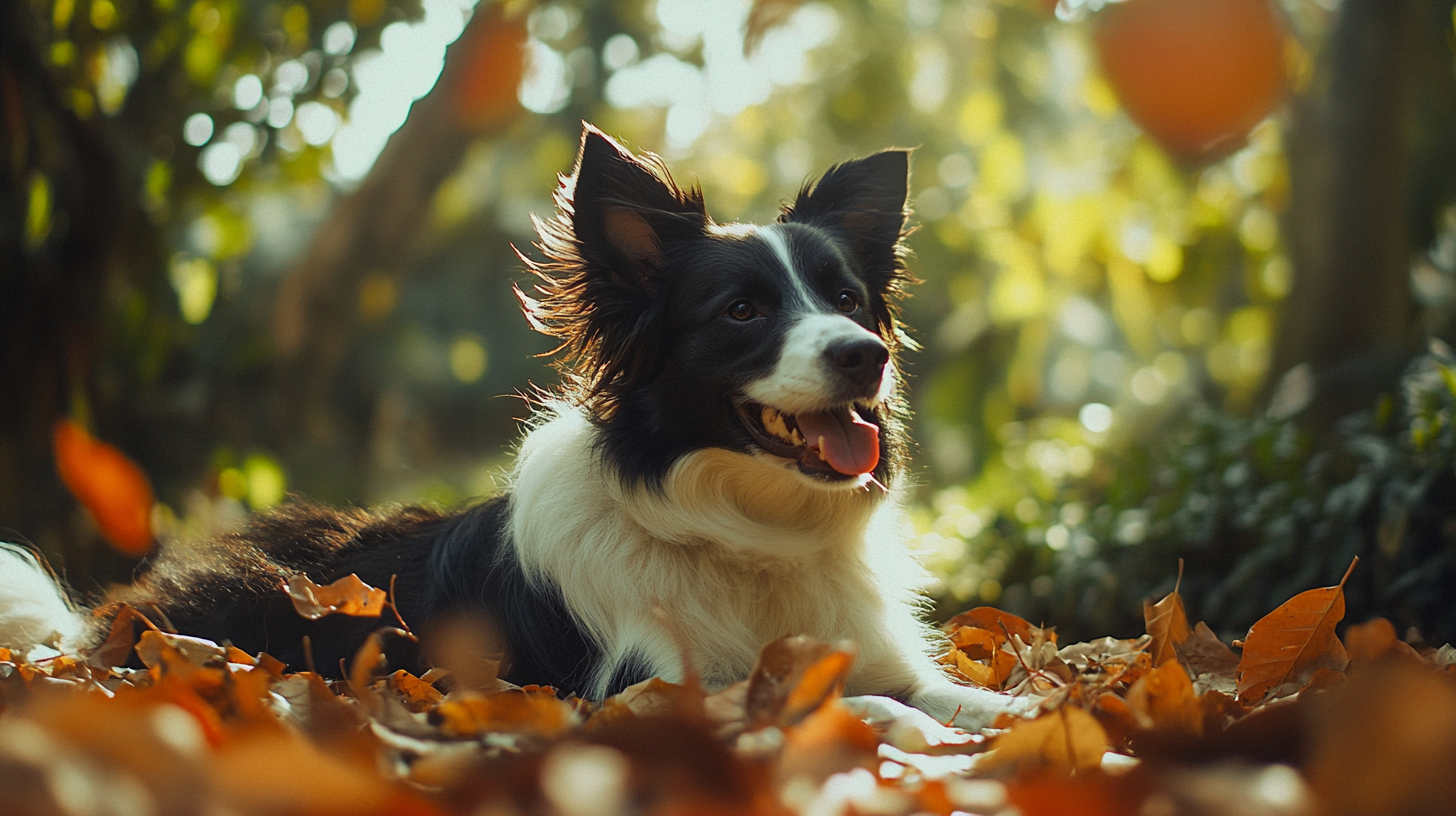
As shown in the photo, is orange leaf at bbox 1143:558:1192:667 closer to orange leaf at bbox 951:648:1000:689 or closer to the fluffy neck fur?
orange leaf at bbox 951:648:1000:689

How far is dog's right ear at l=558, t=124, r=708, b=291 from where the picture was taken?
11.0 ft

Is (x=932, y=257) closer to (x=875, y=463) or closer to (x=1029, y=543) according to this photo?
(x=1029, y=543)

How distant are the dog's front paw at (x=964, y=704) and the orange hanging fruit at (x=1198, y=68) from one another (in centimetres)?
391

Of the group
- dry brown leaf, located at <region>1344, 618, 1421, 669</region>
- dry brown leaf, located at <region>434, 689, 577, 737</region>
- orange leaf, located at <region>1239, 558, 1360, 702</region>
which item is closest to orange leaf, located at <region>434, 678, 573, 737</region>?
dry brown leaf, located at <region>434, 689, 577, 737</region>

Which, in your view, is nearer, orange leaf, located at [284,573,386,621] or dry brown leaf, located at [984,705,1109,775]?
dry brown leaf, located at [984,705,1109,775]

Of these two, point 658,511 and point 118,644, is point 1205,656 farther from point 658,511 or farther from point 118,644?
point 118,644

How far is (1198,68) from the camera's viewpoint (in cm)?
685

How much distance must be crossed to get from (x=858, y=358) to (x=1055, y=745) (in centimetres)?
144

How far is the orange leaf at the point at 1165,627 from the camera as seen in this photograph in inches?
112

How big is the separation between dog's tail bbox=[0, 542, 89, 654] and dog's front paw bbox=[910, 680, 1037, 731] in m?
2.59

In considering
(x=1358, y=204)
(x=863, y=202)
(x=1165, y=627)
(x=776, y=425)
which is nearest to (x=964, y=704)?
(x=1165, y=627)

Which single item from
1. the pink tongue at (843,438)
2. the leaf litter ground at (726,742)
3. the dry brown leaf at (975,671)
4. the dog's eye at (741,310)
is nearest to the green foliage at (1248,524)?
the leaf litter ground at (726,742)

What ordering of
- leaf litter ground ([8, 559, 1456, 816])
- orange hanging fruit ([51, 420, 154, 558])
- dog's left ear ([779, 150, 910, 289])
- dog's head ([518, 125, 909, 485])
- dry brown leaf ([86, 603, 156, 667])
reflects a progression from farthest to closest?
orange hanging fruit ([51, 420, 154, 558]), dog's left ear ([779, 150, 910, 289]), dog's head ([518, 125, 909, 485]), dry brown leaf ([86, 603, 156, 667]), leaf litter ground ([8, 559, 1456, 816])

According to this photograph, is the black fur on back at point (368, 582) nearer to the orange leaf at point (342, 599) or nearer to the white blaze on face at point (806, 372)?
the orange leaf at point (342, 599)
